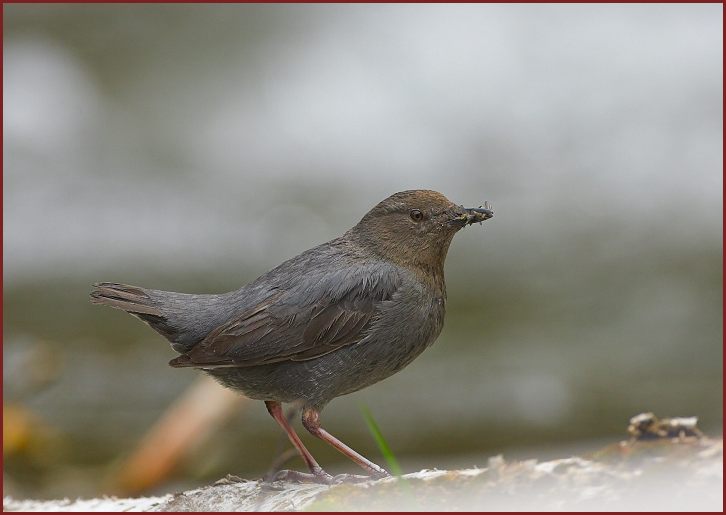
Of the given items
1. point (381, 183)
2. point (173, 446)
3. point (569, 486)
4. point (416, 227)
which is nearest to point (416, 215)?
point (416, 227)

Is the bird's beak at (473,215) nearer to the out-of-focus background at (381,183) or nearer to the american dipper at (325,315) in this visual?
the american dipper at (325,315)

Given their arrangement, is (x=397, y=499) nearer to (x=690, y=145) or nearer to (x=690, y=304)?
(x=690, y=304)

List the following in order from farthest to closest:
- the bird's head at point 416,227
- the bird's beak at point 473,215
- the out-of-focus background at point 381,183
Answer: the out-of-focus background at point 381,183
the bird's head at point 416,227
the bird's beak at point 473,215

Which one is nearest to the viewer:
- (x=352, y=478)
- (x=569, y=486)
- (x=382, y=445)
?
(x=569, y=486)

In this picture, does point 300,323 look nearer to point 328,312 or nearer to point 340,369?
point 328,312

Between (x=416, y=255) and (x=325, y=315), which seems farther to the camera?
(x=416, y=255)

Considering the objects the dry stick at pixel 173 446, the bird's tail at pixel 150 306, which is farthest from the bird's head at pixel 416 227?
the dry stick at pixel 173 446
